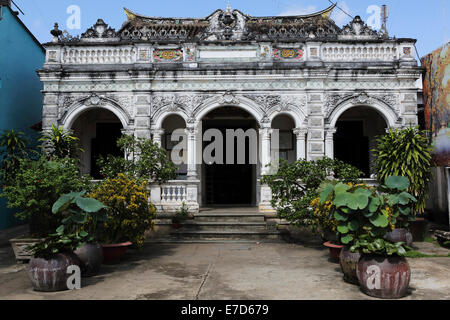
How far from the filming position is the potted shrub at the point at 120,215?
279 inches

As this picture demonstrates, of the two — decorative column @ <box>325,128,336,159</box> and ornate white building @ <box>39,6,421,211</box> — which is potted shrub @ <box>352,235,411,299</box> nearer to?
ornate white building @ <box>39,6,421,211</box>

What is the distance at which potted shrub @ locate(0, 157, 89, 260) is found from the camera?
23.3 ft

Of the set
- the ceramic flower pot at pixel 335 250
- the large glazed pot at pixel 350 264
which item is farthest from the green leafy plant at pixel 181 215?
the large glazed pot at pixel 350 264

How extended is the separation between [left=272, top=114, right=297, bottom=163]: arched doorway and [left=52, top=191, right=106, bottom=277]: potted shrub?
697cm

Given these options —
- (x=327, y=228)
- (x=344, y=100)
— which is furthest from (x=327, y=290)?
(x=344, y=100)

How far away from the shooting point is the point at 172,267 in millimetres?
6824

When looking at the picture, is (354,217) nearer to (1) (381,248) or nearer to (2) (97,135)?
(1) (381,248)

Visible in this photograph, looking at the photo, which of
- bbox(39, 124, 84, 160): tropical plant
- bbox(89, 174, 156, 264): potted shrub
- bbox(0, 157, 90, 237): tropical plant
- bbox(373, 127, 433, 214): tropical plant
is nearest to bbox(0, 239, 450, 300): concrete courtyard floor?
bbox(89, 174, 156, 264): potted shrub

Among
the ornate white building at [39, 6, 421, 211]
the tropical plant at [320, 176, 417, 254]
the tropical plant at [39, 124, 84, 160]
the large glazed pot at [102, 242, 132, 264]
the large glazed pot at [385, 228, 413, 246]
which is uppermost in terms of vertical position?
the ornate white building at [39, 6, 421, 211]

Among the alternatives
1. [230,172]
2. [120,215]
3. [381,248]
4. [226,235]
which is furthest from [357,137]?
[120,215]

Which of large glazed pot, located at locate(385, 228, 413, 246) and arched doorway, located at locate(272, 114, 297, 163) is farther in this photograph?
arched doorway, located at locate(272, 114, 297, 163)

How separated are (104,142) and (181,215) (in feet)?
13.6

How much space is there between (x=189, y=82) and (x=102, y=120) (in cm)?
339

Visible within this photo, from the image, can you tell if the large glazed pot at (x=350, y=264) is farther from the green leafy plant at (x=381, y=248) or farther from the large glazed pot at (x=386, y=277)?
the large glazed pot at (x=386, y=277)
